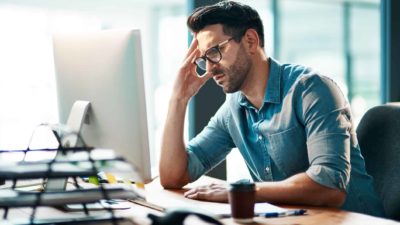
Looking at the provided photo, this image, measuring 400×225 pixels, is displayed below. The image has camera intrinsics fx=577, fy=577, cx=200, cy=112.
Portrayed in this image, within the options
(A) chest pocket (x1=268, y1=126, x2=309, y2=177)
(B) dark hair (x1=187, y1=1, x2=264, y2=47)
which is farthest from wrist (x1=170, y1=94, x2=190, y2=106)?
(A) chest pocket (x1=268, y1=126, x2=309, y2=177)

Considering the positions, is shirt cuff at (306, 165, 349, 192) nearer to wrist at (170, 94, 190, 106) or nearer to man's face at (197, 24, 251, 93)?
man's face at (197, 24, 251, 93)

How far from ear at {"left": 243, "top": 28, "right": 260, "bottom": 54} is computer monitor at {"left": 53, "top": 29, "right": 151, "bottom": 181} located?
0.53m

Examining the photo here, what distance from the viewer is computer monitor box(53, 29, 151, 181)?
149cm

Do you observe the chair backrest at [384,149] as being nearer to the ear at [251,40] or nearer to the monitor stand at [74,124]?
the ear at [251,40]

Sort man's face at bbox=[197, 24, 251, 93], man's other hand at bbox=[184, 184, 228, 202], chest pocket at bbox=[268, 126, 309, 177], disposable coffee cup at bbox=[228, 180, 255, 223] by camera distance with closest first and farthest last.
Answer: disposable coffee cup at bbox=[228, 180, 255, 223] → man's other hand at bbox=[184, 184, 228, 202] → chest pocket at bbox=[268, 126, 309, 177] → man's face at bbox=[197, 24, 251, 93]

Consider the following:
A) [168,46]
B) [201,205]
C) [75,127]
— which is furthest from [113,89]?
[168,46]

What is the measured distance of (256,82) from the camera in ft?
6.31

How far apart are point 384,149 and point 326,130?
0.41 metres

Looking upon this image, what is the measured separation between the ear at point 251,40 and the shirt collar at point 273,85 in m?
0.07

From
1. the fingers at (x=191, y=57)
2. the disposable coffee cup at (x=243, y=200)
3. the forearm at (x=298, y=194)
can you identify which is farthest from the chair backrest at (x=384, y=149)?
the disposable coffee cup at (x=243, y=200)

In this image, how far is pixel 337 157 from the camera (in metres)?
1.58

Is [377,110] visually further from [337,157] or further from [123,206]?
[123,206]

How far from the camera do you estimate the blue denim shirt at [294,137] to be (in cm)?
161

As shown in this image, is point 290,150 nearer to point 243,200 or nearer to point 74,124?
point 243,200
